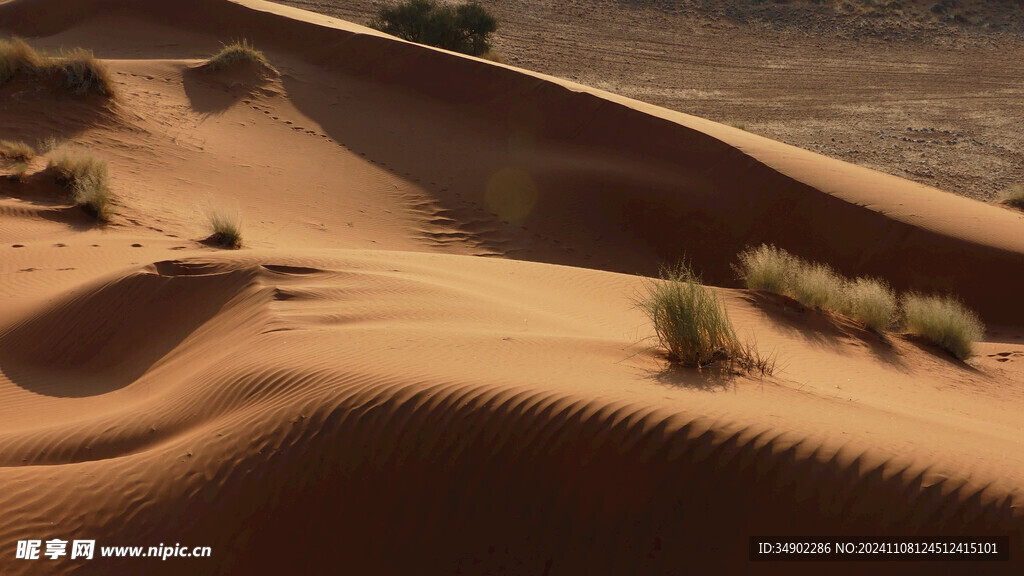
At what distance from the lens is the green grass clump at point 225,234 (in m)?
10.9

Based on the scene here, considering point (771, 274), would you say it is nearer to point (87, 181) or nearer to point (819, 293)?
point (819, 293)

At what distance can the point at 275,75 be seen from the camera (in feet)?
63.5

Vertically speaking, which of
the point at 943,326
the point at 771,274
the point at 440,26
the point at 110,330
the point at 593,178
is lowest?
the point at 110,330

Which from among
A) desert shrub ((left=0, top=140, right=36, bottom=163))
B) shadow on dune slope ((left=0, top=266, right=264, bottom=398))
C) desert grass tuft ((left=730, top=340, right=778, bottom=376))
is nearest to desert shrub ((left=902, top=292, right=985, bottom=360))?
desert grass tuft ((left=730, top=340, right=778, bottom=376))

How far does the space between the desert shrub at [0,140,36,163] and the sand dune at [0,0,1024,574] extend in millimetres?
694

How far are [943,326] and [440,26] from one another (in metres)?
21.0

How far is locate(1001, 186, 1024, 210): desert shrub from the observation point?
689 inches

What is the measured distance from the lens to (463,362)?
20.0 ft

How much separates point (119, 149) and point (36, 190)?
255 cm

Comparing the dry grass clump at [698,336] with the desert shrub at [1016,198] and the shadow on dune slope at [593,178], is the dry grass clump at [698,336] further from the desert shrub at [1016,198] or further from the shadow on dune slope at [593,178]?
the desert shrub at [1016,198]

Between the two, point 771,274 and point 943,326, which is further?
point 771,274

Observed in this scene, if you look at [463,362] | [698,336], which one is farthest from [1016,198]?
[463,362]

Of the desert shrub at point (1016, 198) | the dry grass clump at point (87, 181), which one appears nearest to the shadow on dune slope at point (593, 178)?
the desert shrub at point (1016, 198)

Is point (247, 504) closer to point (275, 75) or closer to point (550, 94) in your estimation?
point (550, 94)
